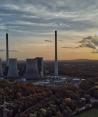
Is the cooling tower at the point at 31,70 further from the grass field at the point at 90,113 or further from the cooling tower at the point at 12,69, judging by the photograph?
the grass field at the point at 90,113

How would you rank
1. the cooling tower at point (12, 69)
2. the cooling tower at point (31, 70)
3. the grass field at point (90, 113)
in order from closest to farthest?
the grass field at point (90, 113)
the cooling tower at point (31, 70)
the cooling tower at point (12, 69)

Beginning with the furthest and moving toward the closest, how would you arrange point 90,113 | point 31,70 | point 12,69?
point 12,69, point 31,70, point 90,113

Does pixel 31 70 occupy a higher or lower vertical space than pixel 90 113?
higher

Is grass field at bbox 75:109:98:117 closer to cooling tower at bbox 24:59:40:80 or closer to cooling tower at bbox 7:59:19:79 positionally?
cooling tower at bbox 24:59:40:80

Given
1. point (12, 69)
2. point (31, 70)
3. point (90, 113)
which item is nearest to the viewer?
point (90, 113)

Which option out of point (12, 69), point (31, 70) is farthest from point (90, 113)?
point (12, 69)

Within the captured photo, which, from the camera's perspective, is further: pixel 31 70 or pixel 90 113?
pixel 31 70

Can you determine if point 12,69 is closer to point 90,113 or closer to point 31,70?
point 31,70

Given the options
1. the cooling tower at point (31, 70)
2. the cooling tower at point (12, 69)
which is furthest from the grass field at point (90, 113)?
the cooling tower at point (12, 69)
